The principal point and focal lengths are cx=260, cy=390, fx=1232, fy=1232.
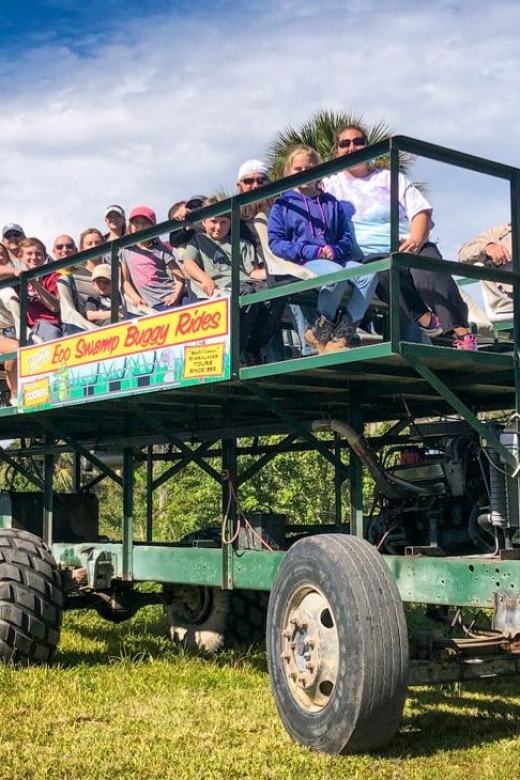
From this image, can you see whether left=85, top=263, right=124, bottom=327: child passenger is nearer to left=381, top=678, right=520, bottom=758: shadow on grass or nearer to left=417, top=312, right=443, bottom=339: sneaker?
left=417, top=312, right=443, bottom=339: sneaker

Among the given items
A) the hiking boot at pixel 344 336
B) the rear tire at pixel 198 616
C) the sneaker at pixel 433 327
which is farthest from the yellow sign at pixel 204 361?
the rear tire at pixel 198 616

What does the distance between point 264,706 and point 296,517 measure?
970cm

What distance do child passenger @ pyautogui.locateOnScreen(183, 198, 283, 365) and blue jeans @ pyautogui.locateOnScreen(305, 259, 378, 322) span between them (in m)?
0.67

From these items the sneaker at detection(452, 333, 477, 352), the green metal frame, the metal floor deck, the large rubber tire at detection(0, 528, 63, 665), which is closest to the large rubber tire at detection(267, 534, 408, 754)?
the green metal frame

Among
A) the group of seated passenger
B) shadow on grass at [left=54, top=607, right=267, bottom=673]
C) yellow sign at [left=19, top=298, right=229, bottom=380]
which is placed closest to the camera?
the group of seated passenger

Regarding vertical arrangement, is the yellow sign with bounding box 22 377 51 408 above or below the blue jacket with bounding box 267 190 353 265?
below

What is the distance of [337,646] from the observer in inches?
252

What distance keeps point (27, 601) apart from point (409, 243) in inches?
154

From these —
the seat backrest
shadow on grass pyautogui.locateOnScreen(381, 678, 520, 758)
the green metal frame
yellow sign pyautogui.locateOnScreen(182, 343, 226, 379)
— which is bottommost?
shadow on grass pyautogui.locateOnScreen(381, 678, 520, 758)

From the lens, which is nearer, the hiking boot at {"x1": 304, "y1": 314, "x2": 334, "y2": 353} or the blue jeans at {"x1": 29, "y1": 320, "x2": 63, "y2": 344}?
the hiking boot at {"x1": 304, "y1": 314, "x2": 334, "y2": 353}

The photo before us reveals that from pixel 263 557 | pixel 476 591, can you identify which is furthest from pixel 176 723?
pixel 476 591

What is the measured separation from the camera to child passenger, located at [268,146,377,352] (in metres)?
6.87

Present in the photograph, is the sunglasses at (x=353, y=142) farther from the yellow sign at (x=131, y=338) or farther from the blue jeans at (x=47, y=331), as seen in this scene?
the blue jeans at (x=47, y=331)

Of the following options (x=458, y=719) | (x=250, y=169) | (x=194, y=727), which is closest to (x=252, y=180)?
(x=250, y=169)
